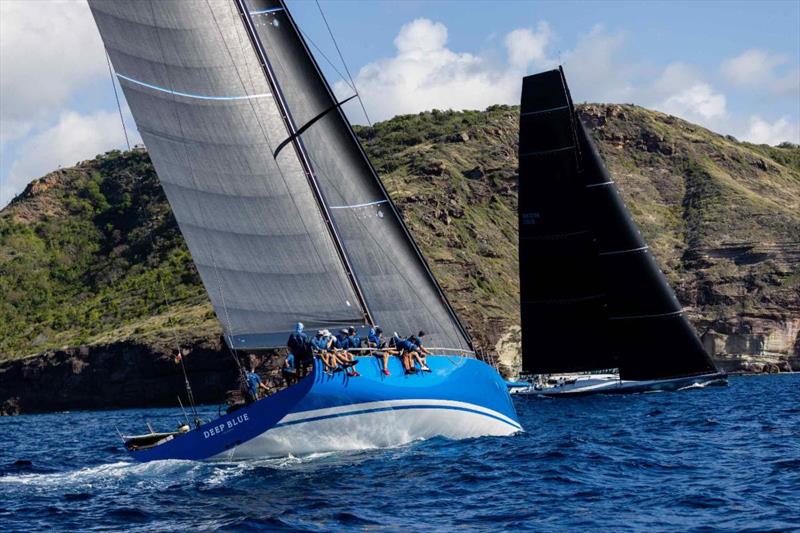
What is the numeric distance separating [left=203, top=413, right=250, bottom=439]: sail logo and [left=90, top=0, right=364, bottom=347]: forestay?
2.36 m

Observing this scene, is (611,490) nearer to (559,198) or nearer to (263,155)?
(263,155)

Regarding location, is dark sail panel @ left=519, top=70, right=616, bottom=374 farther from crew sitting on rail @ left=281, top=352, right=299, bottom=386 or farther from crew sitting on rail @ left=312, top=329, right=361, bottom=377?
crew sitting on rail @ left=312, top=329, right=361, bottom=377

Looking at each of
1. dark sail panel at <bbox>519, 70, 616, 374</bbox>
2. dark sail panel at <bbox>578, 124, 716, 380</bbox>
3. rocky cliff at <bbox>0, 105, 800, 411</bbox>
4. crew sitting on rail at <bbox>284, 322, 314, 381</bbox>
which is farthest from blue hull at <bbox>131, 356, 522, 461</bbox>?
rocky cliff at <bbox>0, 105, 800, 411</bbox>

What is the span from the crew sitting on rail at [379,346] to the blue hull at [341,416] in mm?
158

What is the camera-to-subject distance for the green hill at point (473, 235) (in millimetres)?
87438

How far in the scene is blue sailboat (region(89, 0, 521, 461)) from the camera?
23500mm

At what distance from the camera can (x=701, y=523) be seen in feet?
52.0

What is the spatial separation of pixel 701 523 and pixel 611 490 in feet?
10.7

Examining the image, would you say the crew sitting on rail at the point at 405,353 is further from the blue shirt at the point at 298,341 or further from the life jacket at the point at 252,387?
the life jacket at the point at 252,387

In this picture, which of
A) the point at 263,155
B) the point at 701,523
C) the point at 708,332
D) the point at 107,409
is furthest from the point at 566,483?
the point at 708,332

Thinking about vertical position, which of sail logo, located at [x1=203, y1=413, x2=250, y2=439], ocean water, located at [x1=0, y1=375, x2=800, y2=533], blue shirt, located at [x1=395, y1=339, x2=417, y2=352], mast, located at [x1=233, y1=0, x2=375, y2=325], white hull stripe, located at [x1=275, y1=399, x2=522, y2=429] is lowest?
ocean water, located at [x1=0, y1=375, x2=800, y2=533]

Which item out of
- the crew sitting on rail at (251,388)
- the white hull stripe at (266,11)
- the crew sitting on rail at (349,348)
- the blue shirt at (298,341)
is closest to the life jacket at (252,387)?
the crew sitting on rail at (251,388)

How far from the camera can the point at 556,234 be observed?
46719 mm

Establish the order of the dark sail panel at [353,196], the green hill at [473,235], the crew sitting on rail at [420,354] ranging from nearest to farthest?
the crew sitting on rail at [420,354], the dark sail panel at [353,196], the green hill at [473,235]
